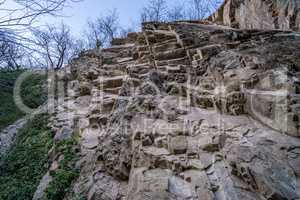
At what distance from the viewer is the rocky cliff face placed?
6.45ft

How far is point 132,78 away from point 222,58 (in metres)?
1.82

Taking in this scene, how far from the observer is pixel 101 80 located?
546cm

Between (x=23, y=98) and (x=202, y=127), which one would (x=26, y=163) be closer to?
(x=202, y=127)

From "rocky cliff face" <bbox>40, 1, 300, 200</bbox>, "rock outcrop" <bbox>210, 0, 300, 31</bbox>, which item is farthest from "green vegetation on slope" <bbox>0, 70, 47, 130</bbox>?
"rock outcrop" <bbox>210, 0, 300, 31</bbox>

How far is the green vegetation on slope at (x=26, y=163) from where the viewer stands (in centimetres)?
340

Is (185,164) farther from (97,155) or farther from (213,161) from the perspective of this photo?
(97,155)

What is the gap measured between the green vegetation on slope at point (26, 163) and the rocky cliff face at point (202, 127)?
0.39m

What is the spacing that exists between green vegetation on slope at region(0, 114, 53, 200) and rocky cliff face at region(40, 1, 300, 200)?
15.3 inches

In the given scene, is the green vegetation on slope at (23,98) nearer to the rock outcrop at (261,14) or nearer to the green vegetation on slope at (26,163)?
the green vegetation on slope at (26,163)

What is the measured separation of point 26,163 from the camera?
4.04 metres

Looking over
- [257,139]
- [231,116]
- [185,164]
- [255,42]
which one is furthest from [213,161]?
[255,42]

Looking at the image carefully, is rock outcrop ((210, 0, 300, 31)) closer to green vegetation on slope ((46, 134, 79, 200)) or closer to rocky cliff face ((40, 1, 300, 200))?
rocky cliff face ((40, 1, 300, 200))

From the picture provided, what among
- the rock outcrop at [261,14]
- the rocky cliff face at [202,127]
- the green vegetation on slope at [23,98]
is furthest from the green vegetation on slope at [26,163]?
the rock outcrop at [261,14]

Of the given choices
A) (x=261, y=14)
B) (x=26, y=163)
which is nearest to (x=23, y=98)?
(x=26, y=163)
